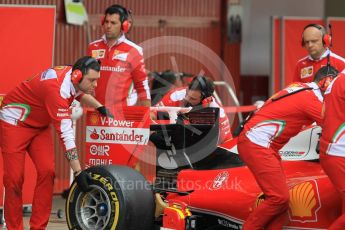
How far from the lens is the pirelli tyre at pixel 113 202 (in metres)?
8.48

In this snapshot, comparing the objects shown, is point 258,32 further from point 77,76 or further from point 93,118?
point 77,76

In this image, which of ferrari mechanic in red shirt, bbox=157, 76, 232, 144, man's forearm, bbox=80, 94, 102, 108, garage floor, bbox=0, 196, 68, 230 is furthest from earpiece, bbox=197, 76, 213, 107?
garage floor, bbox=0, 196, 68, 230

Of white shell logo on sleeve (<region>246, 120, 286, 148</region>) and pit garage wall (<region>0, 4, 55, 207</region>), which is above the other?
pit garage wall (<region>0, 4, 55, 207</region>)

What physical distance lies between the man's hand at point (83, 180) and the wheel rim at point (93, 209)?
50 mm

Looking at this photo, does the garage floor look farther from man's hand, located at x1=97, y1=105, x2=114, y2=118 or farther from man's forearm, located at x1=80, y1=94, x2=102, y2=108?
man's hand, located at x1=97, y1=105, x2=114, y2=118

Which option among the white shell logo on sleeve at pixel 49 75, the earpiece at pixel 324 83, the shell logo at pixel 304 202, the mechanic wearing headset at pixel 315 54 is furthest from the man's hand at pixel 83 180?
the mechanic wearing headset at pixel 315 54

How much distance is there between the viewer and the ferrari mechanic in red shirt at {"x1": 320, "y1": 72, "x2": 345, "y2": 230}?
735cm

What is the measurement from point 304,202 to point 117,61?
3.95 metres

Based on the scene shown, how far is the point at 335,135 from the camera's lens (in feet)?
24.3

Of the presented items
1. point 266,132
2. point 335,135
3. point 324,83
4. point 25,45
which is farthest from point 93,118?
point 335,135

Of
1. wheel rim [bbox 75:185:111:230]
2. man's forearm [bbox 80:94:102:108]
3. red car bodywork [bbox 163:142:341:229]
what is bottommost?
wheel rim [bbox 75:185:111:230]

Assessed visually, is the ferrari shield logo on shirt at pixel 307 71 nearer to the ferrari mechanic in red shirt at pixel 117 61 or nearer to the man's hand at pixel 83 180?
the ferrari mechanic in red shirt at pixel 117 61

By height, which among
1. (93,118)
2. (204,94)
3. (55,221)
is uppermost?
(204,94)

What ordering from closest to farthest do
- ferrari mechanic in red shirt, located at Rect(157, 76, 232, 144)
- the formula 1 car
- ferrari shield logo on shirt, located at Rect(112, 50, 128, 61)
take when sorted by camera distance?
1. the formula 1 car
2. ferrari mechanic in red shirt, located at Rect(157, 76, 232, 144)
3. ferrari shield logo on shirt, located at Rect(112, 50, 128, 61)
